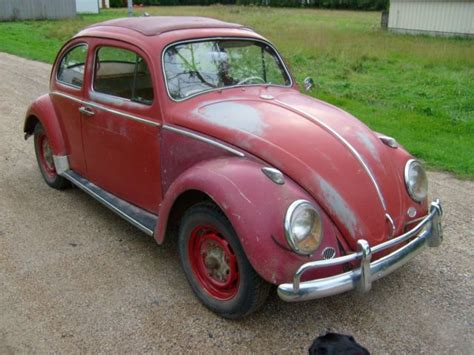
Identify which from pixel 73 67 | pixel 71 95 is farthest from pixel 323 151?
pixel 73 67

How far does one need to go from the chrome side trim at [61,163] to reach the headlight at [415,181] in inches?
126

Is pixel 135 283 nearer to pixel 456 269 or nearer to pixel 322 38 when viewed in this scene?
pixel 456 269

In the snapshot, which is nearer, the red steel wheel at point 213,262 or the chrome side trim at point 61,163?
the red steel wheel at point 213,262

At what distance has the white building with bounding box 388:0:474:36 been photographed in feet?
65.9

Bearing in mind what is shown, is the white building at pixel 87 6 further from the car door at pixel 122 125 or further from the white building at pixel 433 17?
the car door at pixel 122 125

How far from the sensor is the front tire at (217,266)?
9.81 ft

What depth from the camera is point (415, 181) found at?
3.42 metres

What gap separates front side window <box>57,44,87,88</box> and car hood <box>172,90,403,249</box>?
4.84ft

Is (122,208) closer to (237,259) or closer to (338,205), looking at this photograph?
(237,259)

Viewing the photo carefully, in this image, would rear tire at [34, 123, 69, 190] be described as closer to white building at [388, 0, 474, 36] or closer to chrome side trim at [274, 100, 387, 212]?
chrome side trim at [274, 100, 387, 212]

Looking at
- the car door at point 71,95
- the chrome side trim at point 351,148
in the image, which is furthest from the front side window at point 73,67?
the chrome side trim at point 351,148

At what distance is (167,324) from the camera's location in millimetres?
3154

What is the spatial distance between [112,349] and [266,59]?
2738 mm

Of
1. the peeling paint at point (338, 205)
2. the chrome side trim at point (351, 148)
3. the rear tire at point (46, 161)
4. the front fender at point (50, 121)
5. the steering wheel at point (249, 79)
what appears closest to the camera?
the peeling paint at point (338, 205)
